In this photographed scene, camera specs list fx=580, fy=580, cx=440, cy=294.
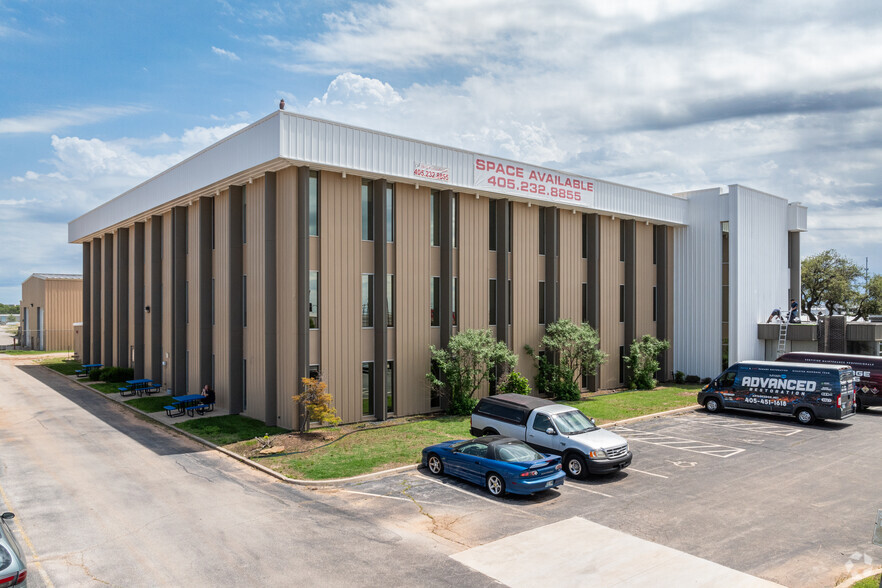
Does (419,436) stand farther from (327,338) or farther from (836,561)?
(836,561)

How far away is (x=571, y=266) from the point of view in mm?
32312

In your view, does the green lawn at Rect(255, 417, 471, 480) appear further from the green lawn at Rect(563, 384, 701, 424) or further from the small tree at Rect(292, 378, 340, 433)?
the green lawn at Rect(563, 384, 701, 424)

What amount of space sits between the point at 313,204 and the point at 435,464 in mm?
11223

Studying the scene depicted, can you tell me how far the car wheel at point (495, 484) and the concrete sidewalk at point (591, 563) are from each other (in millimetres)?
2208

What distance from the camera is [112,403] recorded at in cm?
2855

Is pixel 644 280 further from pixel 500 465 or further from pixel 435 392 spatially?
pixel 500 465

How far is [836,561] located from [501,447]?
723 cm

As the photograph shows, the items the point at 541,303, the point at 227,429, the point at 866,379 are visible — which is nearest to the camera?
the point at 227,429

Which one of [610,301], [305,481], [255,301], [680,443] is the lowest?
[680,443]

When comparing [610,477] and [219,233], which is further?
[219,233]

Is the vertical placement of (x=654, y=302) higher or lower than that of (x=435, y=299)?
lower

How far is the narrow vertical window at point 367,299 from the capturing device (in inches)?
932

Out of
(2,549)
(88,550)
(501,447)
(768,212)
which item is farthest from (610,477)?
(768,212)

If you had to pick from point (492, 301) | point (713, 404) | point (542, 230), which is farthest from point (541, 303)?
point (713, 404)
